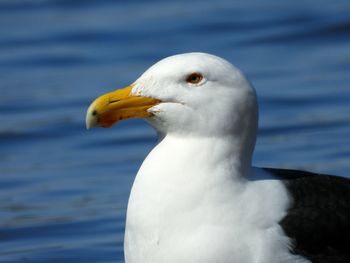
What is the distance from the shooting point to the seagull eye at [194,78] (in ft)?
22.1

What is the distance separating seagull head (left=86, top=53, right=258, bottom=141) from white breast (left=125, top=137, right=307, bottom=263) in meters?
0.09

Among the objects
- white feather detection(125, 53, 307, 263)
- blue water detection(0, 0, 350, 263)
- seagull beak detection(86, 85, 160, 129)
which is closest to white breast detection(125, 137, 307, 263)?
white feather detection(125, 53, 307, 263)

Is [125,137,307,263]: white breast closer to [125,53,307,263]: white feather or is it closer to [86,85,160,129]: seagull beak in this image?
[125,53,307,263]: white feather

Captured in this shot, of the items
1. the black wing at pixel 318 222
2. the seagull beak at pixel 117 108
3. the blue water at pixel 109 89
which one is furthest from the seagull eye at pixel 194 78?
the blue water at pixel 109 89

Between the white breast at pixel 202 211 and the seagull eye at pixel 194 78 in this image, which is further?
the seagull eye at pixel 194 78

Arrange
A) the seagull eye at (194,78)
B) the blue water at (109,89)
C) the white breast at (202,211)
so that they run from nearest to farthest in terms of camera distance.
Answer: the white breast at (202,211), the seagull eye at (194,78), the blue water at (109,89)

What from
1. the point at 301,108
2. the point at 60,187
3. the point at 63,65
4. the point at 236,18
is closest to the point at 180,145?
the point at 60,187

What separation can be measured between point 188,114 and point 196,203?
0.40 m

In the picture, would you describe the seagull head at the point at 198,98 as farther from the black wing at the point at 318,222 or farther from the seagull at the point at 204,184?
the black wing at the point at 318,222

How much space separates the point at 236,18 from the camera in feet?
48.9

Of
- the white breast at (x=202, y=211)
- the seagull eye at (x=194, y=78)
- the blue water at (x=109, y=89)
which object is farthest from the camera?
the blue water at (x=109, y=89)

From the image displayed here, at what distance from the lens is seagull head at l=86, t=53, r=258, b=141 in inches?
264

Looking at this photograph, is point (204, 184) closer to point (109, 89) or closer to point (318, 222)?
point (318, 222)

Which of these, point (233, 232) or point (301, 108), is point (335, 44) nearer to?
point (301, 108)
